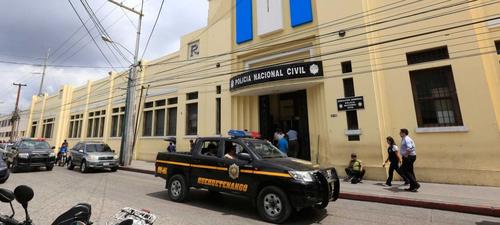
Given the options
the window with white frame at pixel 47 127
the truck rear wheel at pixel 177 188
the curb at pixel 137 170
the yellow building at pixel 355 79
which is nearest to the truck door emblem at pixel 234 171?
the truck rear wheel at pixel 177 188

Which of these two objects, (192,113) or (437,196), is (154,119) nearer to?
(192,113)

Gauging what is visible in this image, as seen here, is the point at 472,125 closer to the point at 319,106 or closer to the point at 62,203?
the point at 319,106

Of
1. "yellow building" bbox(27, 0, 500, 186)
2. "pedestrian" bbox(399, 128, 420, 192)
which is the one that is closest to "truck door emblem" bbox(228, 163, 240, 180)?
"pedestrian" bbox(399, 128, 420, 192)

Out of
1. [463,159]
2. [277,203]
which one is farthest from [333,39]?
[277,203]

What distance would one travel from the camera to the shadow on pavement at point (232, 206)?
5.70m

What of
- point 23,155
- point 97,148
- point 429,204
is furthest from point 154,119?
point 429,204

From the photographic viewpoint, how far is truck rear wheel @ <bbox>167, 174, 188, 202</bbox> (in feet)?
23.3

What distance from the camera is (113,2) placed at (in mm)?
15914

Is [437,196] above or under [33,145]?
under

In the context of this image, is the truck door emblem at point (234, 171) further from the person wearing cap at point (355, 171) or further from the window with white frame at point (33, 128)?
the window with white frame at point (33, 128)

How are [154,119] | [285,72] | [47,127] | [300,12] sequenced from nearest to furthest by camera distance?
[285,72] < [300,12] < [154,119] < [47,127]

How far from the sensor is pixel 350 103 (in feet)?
36.6

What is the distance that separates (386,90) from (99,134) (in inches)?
1047

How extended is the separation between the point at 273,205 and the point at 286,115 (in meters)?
10.1
